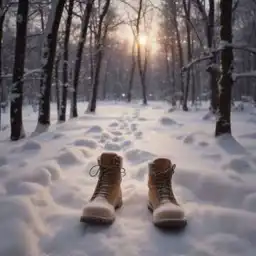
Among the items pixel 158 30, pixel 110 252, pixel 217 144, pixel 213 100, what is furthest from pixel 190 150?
pixel 158 30

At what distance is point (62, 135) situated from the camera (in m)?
7.10

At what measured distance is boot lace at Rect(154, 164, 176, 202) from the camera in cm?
278

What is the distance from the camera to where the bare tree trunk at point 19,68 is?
7645 millimetres

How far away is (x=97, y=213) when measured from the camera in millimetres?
2502

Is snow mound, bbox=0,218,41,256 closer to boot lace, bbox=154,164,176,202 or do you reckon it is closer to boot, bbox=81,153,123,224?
boot, bbox=81,153,123,224

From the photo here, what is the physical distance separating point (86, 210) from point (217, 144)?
372 centimetres

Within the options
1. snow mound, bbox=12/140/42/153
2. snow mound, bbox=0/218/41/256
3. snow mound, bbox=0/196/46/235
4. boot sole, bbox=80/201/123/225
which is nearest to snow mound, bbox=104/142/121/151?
snow mound, bbox=12/140/42/153

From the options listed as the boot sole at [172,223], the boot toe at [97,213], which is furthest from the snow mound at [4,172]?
the boot sole at [172,223]

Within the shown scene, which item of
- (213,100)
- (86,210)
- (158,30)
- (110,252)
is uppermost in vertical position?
(158,30)

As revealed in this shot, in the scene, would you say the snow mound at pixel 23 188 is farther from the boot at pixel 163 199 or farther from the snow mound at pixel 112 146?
the snow mound at pixel 112 146

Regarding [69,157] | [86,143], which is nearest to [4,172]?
[69,157]

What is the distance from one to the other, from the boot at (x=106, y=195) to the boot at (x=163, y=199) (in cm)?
30

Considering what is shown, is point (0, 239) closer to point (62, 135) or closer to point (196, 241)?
point (196, 241)

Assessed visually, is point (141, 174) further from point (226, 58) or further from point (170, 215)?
point (226, 58)
